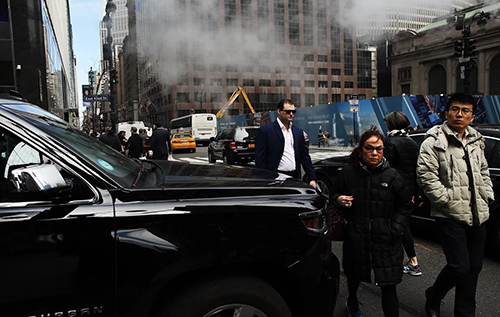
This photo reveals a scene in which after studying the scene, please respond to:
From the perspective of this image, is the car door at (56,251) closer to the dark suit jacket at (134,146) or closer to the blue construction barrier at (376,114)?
the dark suit jacket at (134,146)

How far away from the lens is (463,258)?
105 inches

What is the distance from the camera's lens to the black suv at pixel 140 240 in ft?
5.35

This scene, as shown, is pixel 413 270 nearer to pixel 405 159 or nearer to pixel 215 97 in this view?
pixel 405 159

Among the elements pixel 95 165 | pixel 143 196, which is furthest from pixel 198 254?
pixel 95 165

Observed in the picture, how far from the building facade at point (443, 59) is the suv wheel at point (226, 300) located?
5464 cm

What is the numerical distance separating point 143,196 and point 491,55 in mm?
64343

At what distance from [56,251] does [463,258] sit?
255 centimetres

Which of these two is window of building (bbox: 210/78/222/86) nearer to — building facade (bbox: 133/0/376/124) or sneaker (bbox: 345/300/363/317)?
building facade (bbox: 133/0/376/124)

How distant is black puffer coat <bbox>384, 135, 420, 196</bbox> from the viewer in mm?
3695

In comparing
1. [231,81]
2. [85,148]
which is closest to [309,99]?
[231,81]

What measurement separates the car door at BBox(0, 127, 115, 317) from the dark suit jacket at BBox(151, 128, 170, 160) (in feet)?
30.2

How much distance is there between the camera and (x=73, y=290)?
1.66 metres

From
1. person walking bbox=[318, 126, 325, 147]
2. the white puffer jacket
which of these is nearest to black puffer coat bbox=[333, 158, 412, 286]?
the white puffer jacket

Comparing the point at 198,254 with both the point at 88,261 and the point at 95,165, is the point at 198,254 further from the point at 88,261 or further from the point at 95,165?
the point at 95,165
